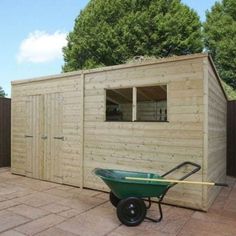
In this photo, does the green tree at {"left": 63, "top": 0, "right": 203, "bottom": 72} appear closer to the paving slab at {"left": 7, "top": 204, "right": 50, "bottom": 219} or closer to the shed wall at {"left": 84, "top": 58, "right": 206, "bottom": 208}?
the shed wall at {"left": 84, "top": 58, "right": 206, "bottom": 208}

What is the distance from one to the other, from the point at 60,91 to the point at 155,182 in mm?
3070

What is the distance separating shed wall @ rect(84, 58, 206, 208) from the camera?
424cm

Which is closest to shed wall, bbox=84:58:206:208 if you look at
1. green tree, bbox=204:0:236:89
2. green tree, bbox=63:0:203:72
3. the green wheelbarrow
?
the green wheelbarrow

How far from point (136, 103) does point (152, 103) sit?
1212mm

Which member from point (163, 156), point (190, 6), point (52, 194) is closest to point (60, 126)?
point (52, 194)

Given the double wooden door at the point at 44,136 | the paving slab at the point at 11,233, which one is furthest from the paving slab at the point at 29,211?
the double wooden door at the point at 44,136

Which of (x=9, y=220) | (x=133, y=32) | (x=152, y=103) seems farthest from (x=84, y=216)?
(x=133, y=32)

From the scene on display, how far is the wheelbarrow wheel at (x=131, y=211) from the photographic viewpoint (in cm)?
354

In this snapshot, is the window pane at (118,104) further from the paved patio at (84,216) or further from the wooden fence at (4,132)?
the wooden fence at (4,132)

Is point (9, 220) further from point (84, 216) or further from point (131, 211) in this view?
point (131, 211)

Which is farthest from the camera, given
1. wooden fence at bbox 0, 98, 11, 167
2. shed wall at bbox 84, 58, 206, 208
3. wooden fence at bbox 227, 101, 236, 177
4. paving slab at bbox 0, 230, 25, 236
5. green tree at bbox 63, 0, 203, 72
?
green tree at bbox 63, 0, 203, 72

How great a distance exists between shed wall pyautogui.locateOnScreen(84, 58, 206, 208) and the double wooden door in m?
0.74

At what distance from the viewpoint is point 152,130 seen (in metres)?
4.63

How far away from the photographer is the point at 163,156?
451 cm
